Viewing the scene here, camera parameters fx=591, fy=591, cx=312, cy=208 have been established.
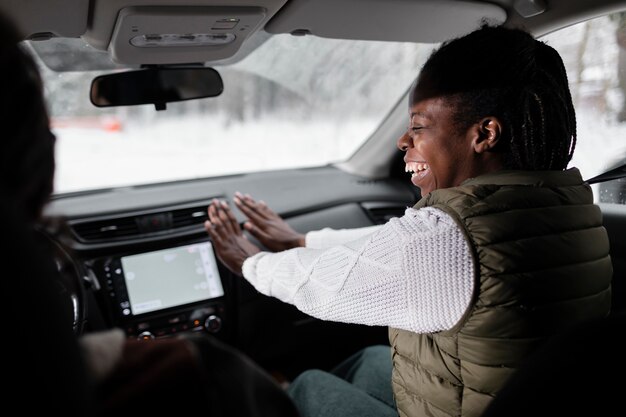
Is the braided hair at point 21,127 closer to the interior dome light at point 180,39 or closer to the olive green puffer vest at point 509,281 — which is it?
the olive green puffer vest at point 509,281

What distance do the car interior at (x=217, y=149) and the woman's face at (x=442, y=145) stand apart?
255mm

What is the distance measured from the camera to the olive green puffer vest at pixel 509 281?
135 centimetres

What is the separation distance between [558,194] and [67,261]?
5.65ft

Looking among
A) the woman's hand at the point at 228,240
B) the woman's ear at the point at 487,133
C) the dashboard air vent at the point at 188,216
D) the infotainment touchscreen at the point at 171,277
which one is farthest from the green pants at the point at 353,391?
the dashboard air vent at the point at 188,216

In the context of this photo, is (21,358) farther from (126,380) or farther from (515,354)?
(515,354)

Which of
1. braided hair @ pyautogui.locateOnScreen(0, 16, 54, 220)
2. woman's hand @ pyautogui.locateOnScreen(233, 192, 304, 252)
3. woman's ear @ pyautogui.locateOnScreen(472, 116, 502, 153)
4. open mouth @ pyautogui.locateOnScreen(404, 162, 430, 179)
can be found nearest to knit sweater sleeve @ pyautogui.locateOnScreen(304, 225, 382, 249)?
woman's hand @ pyautogui.locateOnScreen(233, 192, 304, 252)

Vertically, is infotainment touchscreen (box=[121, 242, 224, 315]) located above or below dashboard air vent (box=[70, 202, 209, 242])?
below

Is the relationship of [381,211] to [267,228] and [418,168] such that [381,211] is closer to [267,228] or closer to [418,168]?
[267,228]

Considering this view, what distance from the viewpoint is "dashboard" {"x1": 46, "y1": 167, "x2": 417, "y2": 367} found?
263cm

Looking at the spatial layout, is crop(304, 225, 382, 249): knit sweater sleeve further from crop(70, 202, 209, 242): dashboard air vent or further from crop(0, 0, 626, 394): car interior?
crop(70, 202, 209, 242): dashboard air vent

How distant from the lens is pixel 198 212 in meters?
2.92

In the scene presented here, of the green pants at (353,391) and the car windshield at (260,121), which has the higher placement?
the car windshield at (260,121)

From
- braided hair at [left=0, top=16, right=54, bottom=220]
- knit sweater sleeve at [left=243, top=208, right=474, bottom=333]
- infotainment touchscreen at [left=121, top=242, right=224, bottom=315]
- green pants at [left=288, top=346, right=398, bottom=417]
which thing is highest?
braided hair at [left=0, top=16, right=54, bottom=220]

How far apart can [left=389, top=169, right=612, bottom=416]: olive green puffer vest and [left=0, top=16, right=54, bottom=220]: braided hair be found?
96cm
